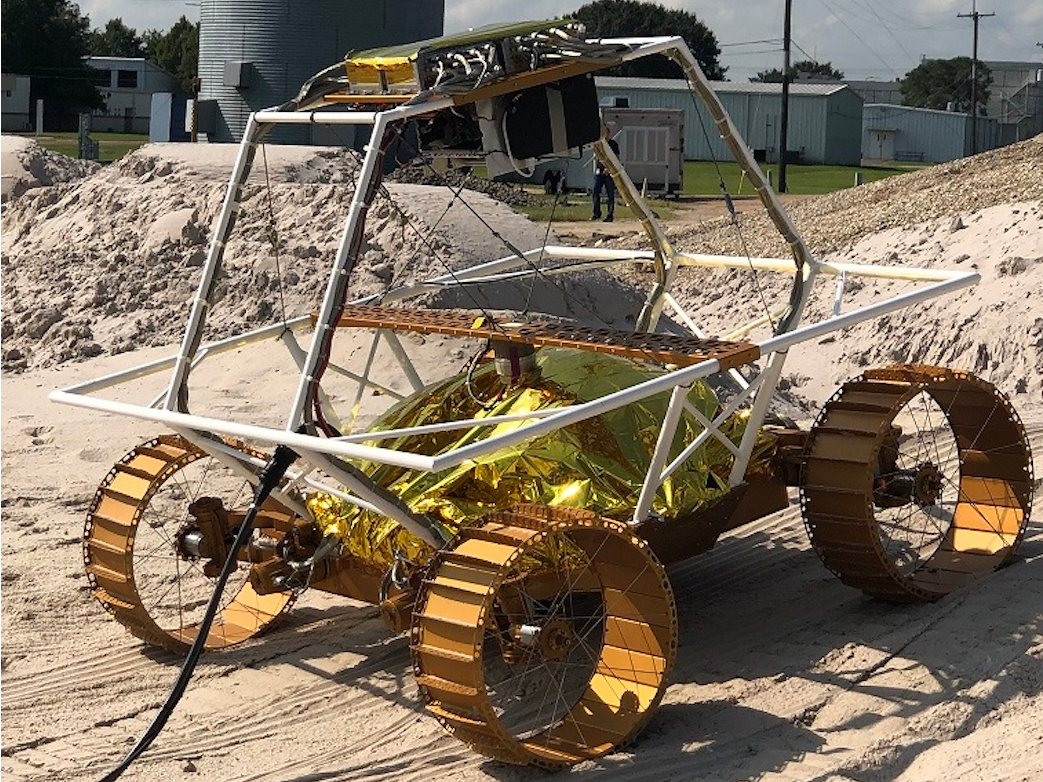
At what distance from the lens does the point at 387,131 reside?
6098mm

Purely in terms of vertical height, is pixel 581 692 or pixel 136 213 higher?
pixel 136 213

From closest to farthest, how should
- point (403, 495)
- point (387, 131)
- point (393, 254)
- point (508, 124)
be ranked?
point (387, 131) < point (508, 124) < point (403, 495) < point (393, 254)

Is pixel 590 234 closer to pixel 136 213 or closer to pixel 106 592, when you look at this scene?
pixel 136 213

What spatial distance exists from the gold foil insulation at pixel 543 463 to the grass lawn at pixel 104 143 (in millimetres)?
22916

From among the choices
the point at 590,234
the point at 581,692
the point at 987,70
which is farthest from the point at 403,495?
the point at 987,70

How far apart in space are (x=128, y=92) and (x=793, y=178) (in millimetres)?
20528

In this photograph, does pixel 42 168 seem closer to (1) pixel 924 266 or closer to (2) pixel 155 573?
(1) pixel 924 266

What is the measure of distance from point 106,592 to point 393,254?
7185 millimetres

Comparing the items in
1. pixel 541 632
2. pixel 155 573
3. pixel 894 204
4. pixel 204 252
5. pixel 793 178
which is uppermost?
pixel 793 178

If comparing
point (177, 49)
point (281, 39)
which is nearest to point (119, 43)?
point (177, 49)

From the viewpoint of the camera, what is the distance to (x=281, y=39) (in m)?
29.0

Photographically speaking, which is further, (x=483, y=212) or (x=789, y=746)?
(x=483, y=212)

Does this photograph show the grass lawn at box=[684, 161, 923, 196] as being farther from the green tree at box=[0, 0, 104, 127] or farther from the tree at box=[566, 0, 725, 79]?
the tree at box=[566, 0, 725, 79]

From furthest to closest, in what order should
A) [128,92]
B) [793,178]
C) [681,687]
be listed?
[128,92] → [793,178] → [681,687]
